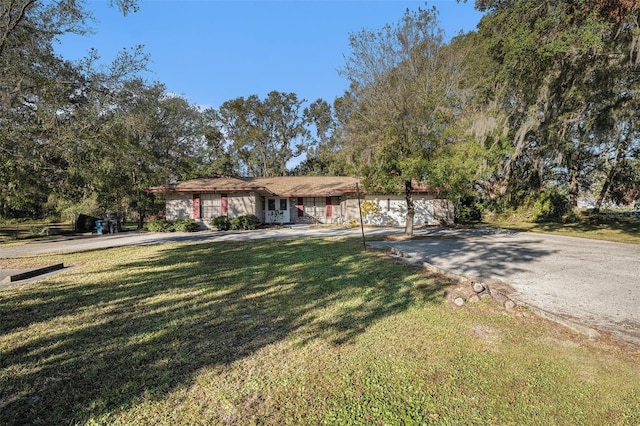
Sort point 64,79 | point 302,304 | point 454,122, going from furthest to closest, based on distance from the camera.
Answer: point 454,122
point 64,79
point 302,304

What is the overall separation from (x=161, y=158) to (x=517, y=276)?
2414 cm

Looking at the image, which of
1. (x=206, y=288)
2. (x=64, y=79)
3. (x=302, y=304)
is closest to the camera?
(x=302, y=304)

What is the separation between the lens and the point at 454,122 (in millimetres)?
10609

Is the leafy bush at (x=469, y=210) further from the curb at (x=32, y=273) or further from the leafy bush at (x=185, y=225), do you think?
the curb at (x=32, y=273)

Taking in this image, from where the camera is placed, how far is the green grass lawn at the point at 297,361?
223 centimetres

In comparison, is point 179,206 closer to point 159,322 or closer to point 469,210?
point 159,322

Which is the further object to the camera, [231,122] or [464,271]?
[231,122]

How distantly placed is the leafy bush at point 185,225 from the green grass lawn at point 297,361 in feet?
40.2

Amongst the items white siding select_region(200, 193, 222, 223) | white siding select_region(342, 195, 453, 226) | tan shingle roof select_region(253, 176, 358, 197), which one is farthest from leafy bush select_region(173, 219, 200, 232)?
white siding select_region(342, 195, 453, 226)

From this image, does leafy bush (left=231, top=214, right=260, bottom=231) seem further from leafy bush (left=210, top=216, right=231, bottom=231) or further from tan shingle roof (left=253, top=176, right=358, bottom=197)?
tan shingle roof (left=253, top=176, right=358, bottom=197)

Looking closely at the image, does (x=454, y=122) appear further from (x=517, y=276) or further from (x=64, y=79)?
(x=64, y=79)

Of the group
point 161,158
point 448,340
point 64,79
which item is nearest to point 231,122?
point 161,158

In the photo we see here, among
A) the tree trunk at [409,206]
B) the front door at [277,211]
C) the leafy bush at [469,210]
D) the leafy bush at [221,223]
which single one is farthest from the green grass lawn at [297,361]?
the leafy bush at [469,210]

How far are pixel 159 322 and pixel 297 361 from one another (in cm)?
204
